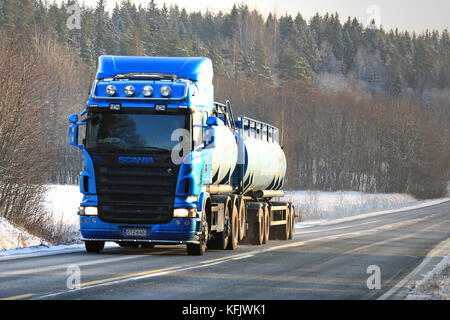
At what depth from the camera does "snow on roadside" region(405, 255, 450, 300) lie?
11.3 meters

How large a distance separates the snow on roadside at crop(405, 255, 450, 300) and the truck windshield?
5.99m

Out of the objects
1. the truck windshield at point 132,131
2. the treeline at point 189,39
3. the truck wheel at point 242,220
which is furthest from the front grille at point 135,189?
the treeline at point 189,39

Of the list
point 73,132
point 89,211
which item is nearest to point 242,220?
point 89,211

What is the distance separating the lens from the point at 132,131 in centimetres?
1673

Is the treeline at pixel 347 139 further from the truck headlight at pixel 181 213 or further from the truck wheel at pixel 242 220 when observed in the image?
the truck headlight at pixel 181 213

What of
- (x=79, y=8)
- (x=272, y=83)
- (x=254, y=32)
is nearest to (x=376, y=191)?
(x=272, y=83)

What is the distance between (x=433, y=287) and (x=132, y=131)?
24.0ft

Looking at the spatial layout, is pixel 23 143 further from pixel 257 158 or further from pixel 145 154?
pixel 145 154

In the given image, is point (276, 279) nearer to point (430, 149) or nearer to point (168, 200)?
point (168, 200)

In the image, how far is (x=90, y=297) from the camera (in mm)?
10016

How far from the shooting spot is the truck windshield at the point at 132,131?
54.5 ft

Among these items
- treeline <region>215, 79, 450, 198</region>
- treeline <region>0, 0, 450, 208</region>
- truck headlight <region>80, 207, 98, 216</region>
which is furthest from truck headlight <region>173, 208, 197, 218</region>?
treeline <region>215, 79, 450, 198</region>

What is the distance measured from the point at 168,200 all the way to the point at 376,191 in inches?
3752

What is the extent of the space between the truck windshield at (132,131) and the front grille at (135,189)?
26cm
